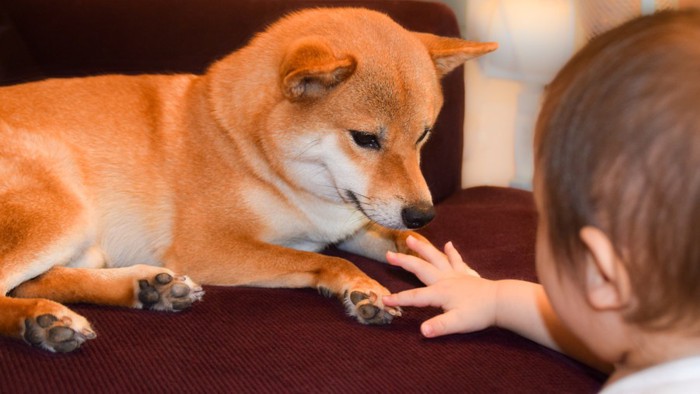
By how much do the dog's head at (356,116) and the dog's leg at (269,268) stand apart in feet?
0.55

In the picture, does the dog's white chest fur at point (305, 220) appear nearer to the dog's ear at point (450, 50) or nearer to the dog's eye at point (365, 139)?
the dog's eye at point (365, 139)

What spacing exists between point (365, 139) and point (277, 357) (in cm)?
60

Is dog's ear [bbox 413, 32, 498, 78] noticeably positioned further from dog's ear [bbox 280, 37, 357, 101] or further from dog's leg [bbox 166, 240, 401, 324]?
dog's leg [bbox 166, 240, 401, 324]

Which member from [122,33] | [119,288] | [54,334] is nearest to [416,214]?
[119,288]

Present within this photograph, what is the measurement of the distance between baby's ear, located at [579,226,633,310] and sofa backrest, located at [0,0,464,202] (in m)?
1.54

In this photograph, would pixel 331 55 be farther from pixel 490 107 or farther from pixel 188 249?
pixel 490 107

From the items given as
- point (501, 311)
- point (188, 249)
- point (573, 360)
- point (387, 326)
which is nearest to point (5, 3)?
point (188, 249)

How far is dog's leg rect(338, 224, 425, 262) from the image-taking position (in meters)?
1.89

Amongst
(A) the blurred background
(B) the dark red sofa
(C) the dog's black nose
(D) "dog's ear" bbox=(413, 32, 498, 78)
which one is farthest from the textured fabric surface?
(A) the blurred background

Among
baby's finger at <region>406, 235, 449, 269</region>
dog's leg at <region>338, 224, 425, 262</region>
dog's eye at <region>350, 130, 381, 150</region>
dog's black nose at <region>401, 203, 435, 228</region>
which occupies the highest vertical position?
dog's eye at <region>350, 130, 381, 150</region>

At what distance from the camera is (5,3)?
85.9 inches

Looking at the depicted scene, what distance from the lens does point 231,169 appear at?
5.84 feet

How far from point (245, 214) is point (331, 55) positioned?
0.44m

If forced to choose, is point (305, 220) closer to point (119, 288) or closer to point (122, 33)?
point (119, 288)
